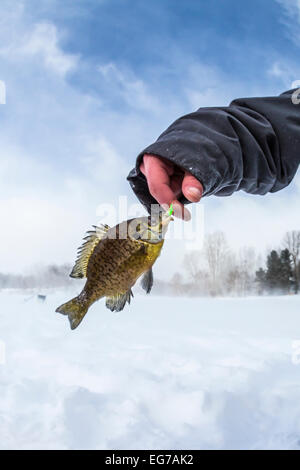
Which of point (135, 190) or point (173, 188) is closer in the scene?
point (173, 188)

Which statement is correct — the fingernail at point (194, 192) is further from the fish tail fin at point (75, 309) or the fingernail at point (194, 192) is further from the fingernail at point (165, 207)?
the fish tail fin at point (75, 309)

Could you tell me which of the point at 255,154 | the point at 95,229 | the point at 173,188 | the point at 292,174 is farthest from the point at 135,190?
the point at 292,174

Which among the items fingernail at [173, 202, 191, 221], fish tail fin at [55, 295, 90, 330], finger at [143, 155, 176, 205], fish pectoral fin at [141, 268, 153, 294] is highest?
finger at [143, 155, 176, 205]

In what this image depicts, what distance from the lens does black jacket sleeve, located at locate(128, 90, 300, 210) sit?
1.42m

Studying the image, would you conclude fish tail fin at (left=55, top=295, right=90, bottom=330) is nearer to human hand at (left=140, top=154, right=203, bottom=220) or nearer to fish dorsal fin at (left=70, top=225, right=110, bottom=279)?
fish dorsal fin at (left=70, top=225, right=110, bottom=279)

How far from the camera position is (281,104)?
193 centimetres

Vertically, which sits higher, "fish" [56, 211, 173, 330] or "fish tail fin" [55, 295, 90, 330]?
"fish" [56, 211, 173, 330]

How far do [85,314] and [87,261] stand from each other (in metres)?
0.18

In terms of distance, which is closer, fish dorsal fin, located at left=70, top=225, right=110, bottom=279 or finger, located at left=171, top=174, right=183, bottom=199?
fish dorsal fin, located at left=70, top=225, right=110, bottom=279

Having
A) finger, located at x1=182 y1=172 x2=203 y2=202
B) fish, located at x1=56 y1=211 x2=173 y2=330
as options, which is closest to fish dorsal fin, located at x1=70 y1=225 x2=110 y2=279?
fish, located at x1=56 y1=211 x2=173 y2=330

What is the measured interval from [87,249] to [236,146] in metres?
0.70

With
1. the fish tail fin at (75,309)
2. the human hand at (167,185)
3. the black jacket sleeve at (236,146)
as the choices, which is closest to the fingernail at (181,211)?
the human hand at (167,185)

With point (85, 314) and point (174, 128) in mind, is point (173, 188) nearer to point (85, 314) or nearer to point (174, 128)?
point (174, 128)

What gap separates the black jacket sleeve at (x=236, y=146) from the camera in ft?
4.65
